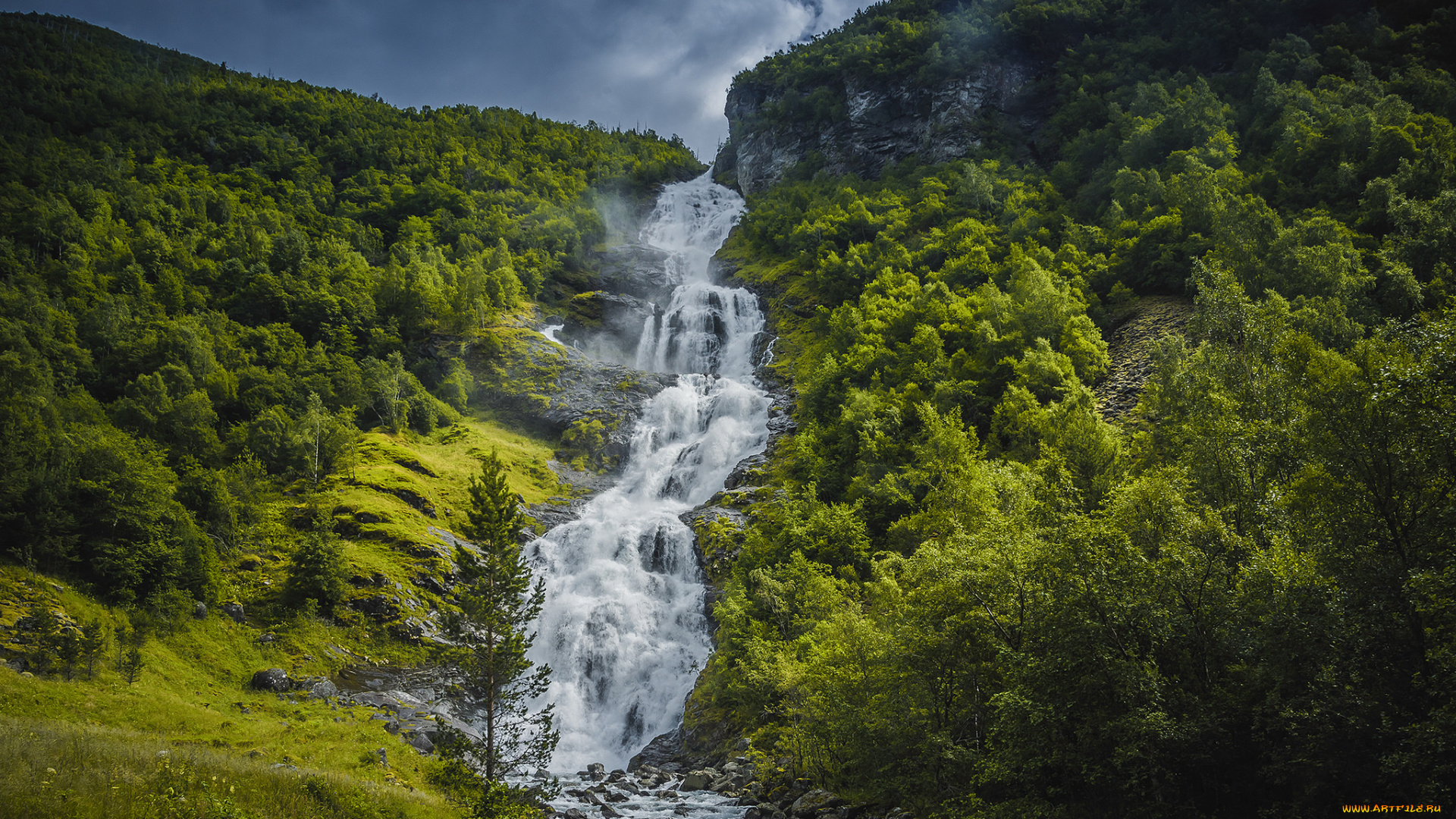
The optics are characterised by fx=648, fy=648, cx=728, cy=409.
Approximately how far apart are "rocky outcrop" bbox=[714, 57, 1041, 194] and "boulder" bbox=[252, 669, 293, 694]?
104 metres

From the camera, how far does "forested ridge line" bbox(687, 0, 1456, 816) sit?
47.0ft

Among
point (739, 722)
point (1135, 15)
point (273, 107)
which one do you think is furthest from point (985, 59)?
point (273, 107)

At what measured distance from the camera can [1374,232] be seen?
48594 millimetres

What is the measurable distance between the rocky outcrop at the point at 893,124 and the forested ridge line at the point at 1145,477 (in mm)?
14831

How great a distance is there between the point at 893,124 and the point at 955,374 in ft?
254

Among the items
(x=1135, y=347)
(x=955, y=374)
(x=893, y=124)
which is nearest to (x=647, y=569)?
(x=955, y=374)

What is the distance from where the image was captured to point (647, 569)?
49719 mm

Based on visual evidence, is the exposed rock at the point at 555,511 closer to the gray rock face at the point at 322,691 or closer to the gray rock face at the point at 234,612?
the gray rock face at the point at 234,612

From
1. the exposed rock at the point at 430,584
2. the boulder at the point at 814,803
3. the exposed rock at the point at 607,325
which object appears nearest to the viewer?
the boulder at the point at 814,803

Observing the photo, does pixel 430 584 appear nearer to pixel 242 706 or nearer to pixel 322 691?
pixel 322 691

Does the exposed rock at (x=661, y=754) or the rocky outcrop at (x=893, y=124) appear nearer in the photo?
the exposed rock at (x=661, y=754)

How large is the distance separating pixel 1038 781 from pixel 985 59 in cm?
11446

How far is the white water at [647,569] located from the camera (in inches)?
1592

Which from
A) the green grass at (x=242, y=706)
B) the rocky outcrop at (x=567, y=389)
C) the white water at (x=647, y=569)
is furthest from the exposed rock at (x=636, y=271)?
the green grass at (x=242, y=706)
